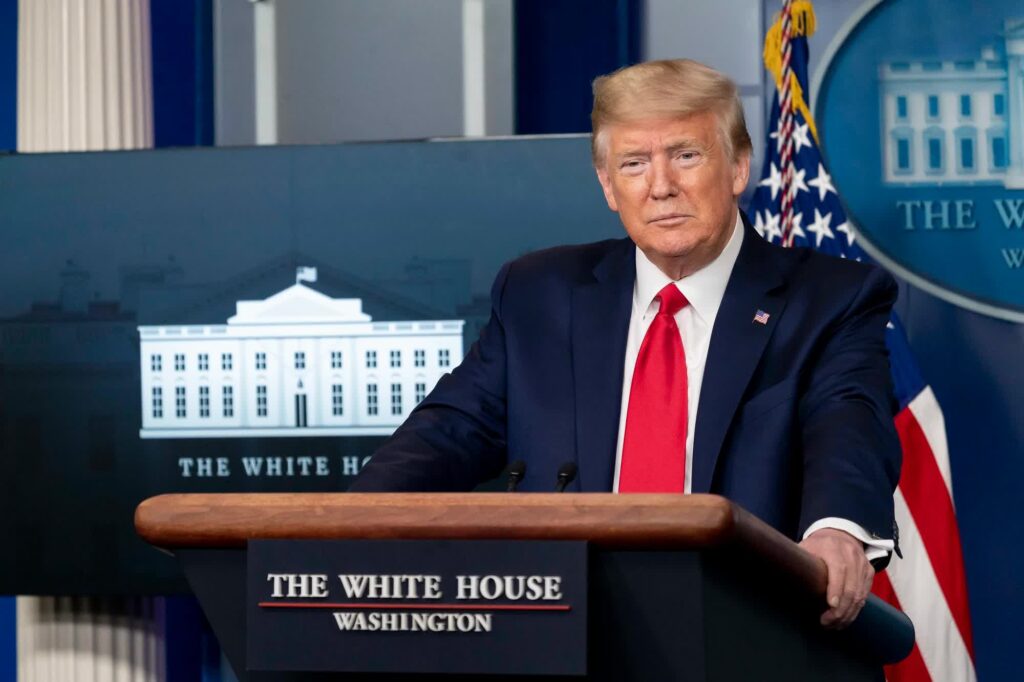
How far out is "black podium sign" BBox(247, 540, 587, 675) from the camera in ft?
4.13

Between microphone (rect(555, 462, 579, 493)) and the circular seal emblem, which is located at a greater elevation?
the circular seal emblem

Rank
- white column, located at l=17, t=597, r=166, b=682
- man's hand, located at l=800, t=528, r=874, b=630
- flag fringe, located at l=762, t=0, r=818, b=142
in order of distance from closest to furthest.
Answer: man's hand, located at l=800, t=528, r=874, b=630, flag fringe, located at l=762, t=0, r=818, b=142, white column, located at l=17, t=597, r=166, b=682

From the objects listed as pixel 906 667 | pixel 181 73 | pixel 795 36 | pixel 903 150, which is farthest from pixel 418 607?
pixel 181 73

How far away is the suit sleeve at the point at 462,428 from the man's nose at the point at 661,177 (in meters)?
0.35

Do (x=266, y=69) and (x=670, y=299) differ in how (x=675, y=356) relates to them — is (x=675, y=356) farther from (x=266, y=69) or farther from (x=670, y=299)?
(x=266, y=69)

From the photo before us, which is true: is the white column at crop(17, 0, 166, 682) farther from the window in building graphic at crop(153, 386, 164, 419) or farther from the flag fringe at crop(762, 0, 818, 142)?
the flag fringe at crop(762, 0, 818, 142)

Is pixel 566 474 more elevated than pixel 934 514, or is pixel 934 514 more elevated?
pixel 566 474

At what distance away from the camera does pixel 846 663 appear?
153 centimetres

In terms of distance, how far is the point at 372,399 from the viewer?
3.79 meters

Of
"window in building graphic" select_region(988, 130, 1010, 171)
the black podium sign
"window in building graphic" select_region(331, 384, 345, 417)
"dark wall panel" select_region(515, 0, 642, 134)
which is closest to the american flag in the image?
"window in building graphic" select_region(988, 130, 1010, 171)

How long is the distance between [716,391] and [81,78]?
2.76 m

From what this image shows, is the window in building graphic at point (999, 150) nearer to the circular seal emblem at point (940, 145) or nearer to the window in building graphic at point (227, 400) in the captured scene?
the circular seal emblem at point (940, 145)

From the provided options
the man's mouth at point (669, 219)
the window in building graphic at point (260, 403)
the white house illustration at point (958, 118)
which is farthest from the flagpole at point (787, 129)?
the man's mouth at point (669, 219)

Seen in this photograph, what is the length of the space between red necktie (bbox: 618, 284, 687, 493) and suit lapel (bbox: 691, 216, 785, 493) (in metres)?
0.03
